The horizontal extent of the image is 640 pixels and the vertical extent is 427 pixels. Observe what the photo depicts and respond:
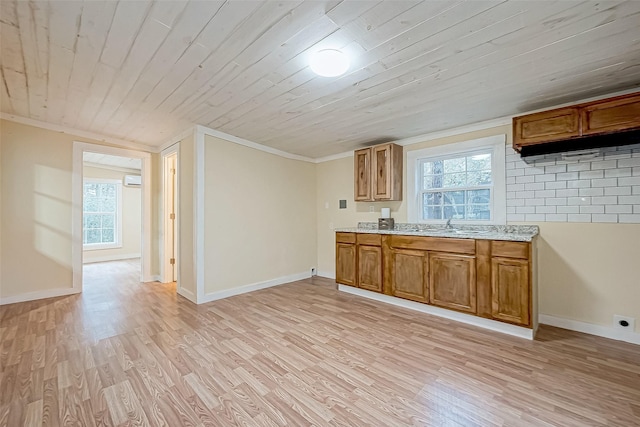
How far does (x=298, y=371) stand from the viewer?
→ 6.59 feet

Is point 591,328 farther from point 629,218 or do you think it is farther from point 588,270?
point 629,218

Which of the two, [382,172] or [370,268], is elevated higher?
[382,172]

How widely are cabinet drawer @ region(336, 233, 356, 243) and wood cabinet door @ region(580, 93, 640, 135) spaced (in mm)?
2710

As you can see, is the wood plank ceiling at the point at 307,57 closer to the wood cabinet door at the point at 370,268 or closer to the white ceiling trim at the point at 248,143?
the white ceiling trim at the point at 248,143

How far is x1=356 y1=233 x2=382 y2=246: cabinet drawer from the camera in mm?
3697

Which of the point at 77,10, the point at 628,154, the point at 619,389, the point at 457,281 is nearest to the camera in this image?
the point at 77,10

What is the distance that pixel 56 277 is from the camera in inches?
150

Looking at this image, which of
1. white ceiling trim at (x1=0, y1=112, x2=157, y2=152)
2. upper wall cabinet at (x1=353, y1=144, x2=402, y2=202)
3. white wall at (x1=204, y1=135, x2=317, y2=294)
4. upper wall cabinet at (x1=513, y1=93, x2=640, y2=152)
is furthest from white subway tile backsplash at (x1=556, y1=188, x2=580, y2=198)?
white ceiling trim at (x1=0, y1=112, x2=157, y2=152)

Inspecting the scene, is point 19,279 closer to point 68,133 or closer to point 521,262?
point 68,133

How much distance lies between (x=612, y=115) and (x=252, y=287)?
4482 mm

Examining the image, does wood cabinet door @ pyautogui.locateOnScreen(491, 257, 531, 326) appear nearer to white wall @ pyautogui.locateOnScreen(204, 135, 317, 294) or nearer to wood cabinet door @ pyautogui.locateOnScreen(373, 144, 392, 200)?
wood cabinet door @ pyautogui.locateOnScreen(373, 144, 392, 200)

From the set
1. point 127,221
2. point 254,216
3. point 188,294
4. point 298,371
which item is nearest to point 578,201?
point 298,371

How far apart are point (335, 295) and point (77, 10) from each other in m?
3.81

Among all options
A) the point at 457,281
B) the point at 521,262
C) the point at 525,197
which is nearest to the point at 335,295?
the point at 457,281
